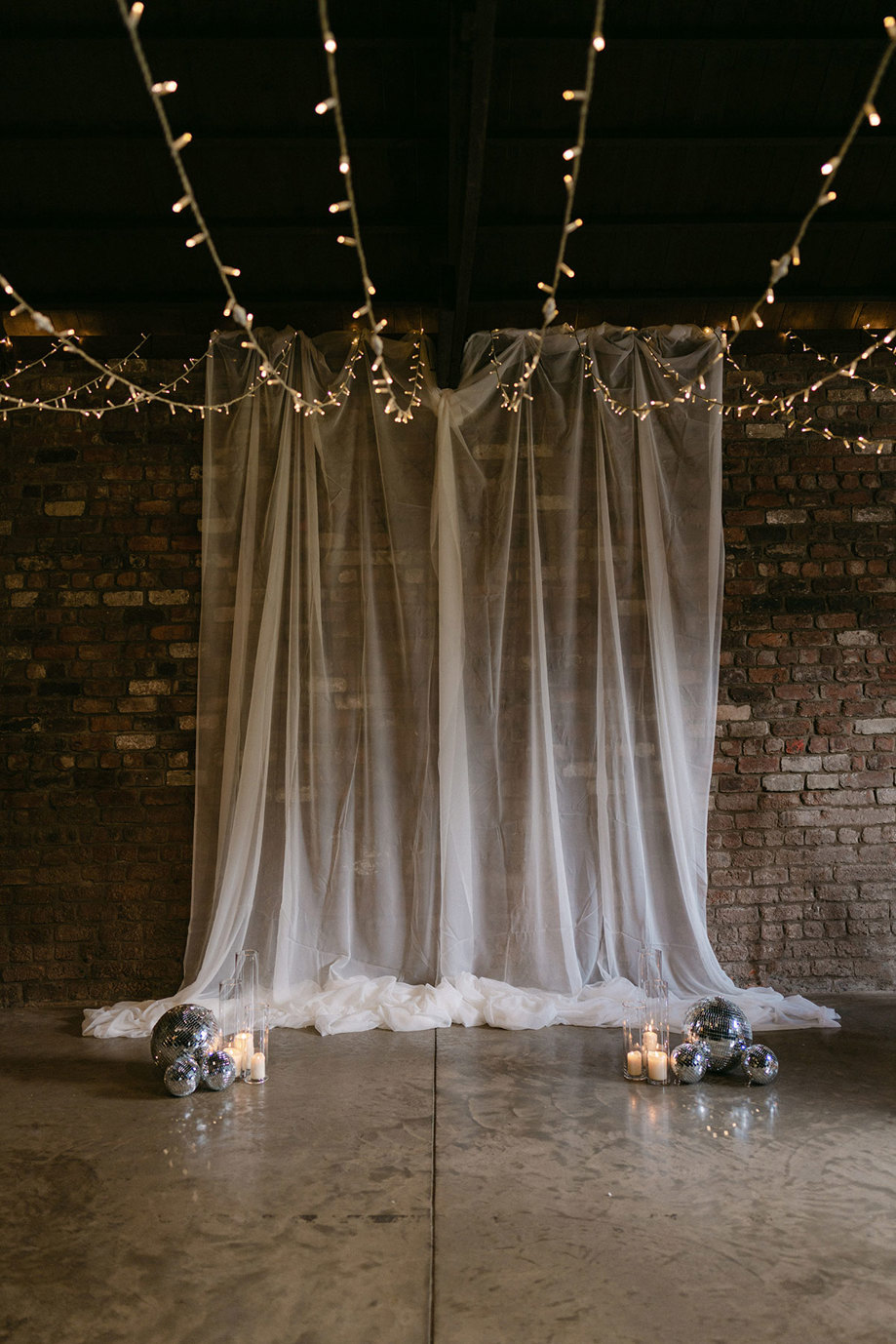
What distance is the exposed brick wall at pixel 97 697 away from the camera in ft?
14.2

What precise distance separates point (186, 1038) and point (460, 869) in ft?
4.40

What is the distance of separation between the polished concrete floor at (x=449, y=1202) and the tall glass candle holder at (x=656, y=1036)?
4.3 inches

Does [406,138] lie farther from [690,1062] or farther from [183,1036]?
[690,1062]

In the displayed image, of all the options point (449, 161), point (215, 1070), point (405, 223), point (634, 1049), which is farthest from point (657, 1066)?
point (405, 223)

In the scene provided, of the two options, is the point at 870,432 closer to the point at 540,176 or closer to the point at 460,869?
the point at 540,176

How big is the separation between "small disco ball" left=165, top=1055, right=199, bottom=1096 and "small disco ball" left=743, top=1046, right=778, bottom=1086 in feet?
5.89

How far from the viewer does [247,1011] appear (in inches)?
134

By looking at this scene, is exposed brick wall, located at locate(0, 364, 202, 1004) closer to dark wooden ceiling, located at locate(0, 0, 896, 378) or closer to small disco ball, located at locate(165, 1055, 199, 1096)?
dark wooden ceiling, located at locate(0, 0, 896, 378)

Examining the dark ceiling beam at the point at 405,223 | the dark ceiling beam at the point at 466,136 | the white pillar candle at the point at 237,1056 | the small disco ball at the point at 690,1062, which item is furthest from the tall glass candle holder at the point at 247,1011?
the dark ceiling beam at the point at 405,223

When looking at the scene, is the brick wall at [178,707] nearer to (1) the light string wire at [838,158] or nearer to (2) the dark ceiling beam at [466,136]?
(1) the light string wire at [838,158]

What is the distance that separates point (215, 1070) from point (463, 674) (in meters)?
1.86

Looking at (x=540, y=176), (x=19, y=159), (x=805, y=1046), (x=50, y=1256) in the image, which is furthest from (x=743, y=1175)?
(x=19, y=159)

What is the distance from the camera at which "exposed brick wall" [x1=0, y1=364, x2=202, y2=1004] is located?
432 cm

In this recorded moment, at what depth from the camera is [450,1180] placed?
2.55 meters
